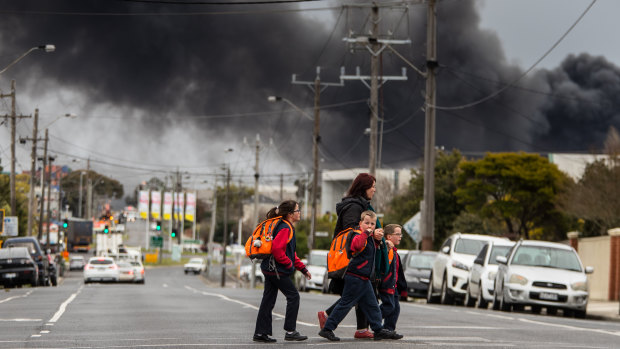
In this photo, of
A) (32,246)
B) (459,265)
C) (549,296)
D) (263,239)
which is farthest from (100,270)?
(263,239)

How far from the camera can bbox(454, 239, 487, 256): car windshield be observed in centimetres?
2873

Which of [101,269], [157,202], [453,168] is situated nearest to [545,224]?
[453,168]

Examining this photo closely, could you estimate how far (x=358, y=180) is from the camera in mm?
11648

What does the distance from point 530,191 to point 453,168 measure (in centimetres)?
796

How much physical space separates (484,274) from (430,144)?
34.6 ft

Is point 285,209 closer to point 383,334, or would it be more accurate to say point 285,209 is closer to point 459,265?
point 383,334

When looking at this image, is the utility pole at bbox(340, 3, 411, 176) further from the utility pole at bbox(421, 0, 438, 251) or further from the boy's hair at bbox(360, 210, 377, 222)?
the boy's hair at bbox(360, 210, 377, 222)

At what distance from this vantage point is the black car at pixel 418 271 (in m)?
32.7

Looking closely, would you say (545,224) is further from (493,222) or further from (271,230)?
(271,230)

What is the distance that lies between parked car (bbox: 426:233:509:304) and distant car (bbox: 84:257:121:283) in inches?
880

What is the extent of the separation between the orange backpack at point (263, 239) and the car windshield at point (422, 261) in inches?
867

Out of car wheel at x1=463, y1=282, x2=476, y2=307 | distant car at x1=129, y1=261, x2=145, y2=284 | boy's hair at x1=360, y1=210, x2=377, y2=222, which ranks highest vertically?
boy's hair at x1=360, y1=210, x2=377, y2=222

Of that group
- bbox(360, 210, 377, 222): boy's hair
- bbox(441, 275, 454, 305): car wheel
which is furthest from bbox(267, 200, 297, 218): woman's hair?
bbox(441, 275, 454, 305): car wheel

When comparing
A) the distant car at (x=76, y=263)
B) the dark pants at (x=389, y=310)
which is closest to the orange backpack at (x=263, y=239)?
the dark pants at (x=389, y=310)
